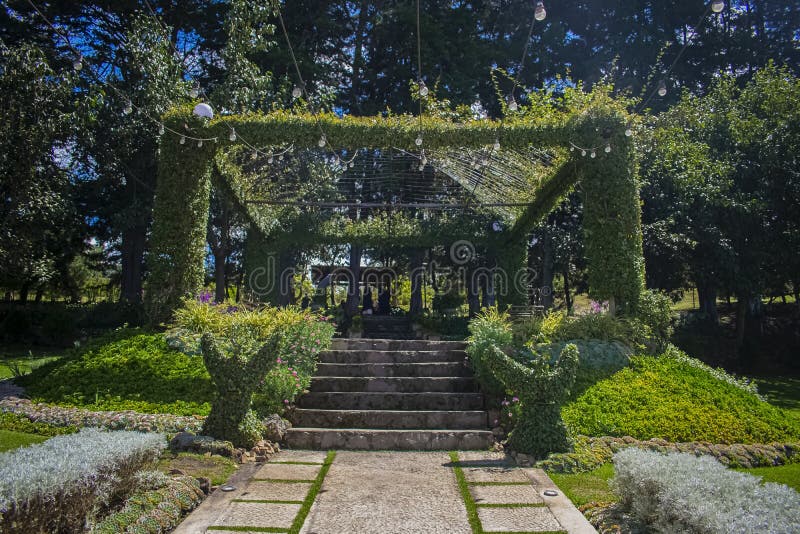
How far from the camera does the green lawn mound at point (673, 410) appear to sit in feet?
20.3

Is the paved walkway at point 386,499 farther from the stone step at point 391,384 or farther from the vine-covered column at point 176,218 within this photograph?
the vine-covered column at point 176,218

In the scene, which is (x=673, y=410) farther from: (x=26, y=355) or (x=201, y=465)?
(x=26, y=355)

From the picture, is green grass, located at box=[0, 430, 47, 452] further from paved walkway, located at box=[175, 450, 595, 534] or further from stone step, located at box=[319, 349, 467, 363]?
stone step, located at box=[319, 349, 467, 363]

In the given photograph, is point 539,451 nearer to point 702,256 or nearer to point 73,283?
point 702,256

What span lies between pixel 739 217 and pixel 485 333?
11.5 metres

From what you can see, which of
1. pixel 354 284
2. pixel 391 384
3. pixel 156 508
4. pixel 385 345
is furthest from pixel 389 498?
pixel 354 284

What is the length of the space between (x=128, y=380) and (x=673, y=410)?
6927 millimetres

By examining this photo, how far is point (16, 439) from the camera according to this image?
558cm

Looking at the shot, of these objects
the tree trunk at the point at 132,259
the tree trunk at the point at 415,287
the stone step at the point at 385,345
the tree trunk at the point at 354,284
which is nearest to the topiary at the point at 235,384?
the stone step at the point at 385,345

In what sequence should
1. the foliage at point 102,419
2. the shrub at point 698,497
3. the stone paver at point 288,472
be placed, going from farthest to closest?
1. the foliage at point 102,419
2. the stone paver at point 288,472
3. the shrub at point 698,497

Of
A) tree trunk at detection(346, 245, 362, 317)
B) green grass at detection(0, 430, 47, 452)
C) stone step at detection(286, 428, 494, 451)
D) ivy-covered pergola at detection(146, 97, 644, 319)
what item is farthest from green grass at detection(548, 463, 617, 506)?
tree trunk at detection(346, 245, 362, 317)

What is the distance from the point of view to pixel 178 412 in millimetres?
6551

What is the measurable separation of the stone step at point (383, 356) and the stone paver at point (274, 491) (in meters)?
3.61

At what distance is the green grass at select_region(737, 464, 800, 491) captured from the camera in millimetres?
4871
